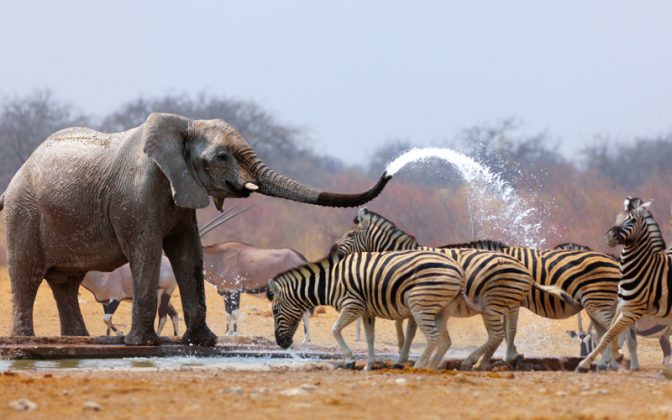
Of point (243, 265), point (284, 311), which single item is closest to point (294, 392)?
point (284, 311)

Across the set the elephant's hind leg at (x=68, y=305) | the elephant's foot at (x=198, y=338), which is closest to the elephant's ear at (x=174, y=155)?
the elephant's foot at (x=198, y=338)

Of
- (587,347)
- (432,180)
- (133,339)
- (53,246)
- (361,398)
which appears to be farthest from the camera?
(432,180)

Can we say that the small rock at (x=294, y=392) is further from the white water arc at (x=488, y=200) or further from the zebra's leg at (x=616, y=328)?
the white water arc at (x=488, y=200)

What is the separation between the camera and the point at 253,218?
122 feet

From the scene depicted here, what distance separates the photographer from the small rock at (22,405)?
7633 mm

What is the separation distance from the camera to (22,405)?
7676mm

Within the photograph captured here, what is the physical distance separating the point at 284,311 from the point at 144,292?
1744 millimetres

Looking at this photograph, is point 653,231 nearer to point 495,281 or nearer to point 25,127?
point 495,281

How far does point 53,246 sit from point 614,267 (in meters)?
5.92

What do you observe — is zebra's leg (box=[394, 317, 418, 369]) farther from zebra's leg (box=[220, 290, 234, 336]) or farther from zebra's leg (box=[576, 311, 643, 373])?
zebra's leg (box=[220, 290, 234, 336])

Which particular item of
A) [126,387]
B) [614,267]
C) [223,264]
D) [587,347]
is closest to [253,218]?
[223,264]

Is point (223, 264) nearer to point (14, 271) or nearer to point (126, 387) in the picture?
point (14, 271)

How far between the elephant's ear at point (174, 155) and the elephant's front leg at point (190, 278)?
2.42ft

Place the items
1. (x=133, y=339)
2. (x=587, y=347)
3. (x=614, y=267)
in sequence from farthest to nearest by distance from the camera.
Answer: (x=587, y=347)
(x=133, y=339)
(x=614, y=267)
